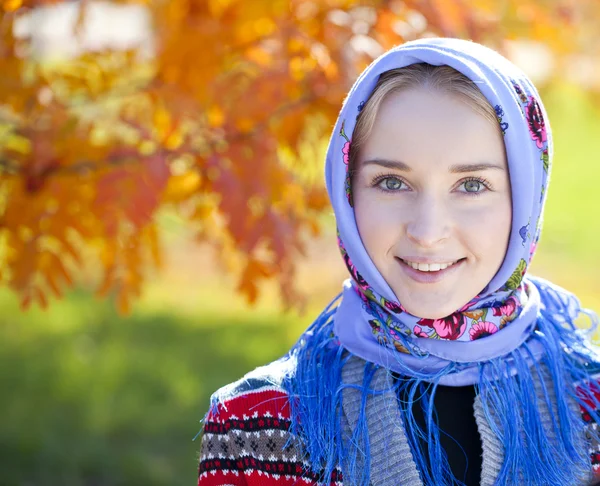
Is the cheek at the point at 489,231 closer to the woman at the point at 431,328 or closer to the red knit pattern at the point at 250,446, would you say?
the woman at the point at 431,328

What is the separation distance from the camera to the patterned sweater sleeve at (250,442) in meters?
1.90

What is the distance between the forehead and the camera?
1.80 m

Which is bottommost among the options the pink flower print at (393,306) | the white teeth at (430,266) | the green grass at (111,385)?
the pink flower print at (393,306)

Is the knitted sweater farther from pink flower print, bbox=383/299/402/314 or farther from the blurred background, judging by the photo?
the blurred background

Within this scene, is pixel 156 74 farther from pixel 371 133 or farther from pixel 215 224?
pixel 371 133

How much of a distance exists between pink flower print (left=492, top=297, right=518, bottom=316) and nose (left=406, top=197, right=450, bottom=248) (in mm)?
244

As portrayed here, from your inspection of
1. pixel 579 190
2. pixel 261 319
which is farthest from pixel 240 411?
pixel 579 190

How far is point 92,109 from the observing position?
11.5ft

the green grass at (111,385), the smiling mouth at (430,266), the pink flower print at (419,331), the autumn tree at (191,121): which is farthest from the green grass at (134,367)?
the smiling mouth at (430,266)

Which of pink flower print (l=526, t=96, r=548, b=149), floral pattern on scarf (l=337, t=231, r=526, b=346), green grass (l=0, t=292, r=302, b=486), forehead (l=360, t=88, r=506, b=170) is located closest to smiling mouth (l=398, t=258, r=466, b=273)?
floral pattern on scarf (l=337, t=231, r=526, b=346)

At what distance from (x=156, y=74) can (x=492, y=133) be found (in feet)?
5.84

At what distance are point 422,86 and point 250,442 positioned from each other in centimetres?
84

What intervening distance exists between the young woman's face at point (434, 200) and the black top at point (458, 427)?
21 cm

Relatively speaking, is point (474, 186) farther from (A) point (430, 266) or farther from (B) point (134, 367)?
(B) point (134, 367)
